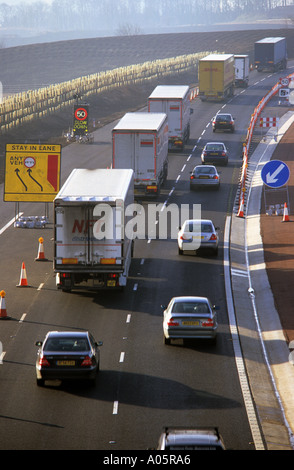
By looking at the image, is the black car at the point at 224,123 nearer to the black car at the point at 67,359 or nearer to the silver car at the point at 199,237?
the silver car at the point at 199,237

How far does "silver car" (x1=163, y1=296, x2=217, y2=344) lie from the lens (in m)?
25.0

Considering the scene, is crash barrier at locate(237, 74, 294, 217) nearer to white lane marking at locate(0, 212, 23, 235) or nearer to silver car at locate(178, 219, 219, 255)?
silver car at locate(178, 219, 219, 255)

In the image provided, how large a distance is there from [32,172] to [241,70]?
62.9 metres

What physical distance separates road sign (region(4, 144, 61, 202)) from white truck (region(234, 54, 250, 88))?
59.7 m

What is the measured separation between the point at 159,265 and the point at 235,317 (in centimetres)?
740

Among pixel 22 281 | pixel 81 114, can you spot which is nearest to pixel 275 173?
pixel 22 281

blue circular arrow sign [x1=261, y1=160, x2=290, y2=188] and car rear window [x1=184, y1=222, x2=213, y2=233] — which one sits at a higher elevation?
blue circular arrow sign [x1=261, y1=160, x2=290, y2=188]

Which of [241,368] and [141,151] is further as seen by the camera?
[141,151]

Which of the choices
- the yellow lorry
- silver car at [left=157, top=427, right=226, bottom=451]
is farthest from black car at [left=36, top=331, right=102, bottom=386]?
the yellow lorry

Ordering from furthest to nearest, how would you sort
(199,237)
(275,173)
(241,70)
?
(241,70), (199,237), (275,173)

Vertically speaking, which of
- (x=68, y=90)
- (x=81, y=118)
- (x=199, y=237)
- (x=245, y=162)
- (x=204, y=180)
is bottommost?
(x=204, y=180)

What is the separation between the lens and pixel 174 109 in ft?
204

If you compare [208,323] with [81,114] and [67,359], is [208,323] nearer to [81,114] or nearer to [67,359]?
[67,359]

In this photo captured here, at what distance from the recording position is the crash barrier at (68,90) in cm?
8238
